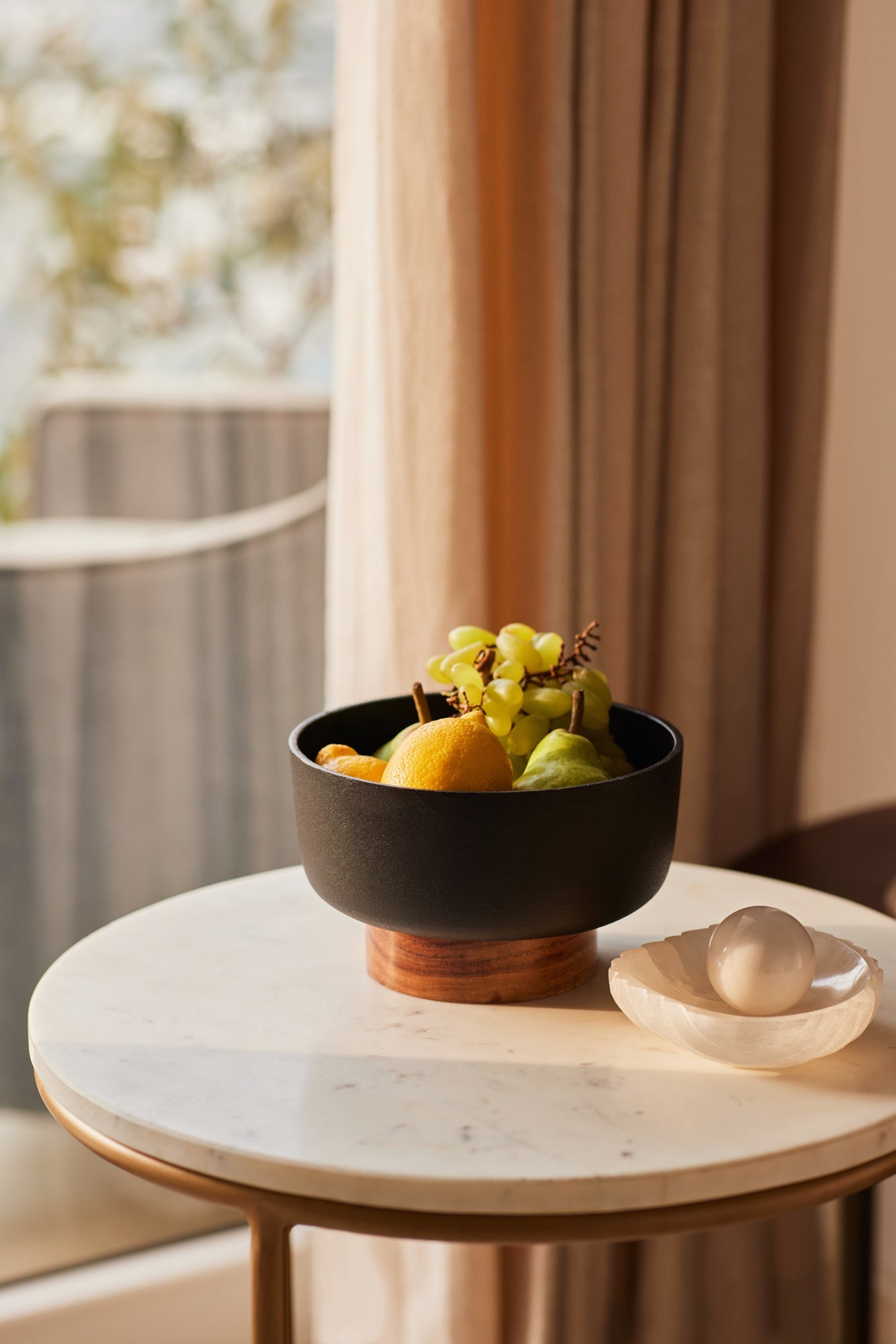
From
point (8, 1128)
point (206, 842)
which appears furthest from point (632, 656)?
Result: point (8, 1128)

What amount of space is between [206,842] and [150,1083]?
0.94 m

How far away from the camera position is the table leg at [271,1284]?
29.0 inches

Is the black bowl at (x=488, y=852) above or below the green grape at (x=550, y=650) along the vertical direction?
below

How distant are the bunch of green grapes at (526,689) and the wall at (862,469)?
2.93 feet

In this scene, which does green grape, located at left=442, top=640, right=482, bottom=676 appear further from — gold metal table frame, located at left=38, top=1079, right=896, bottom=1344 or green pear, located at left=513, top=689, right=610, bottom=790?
gold metal table frame, located at left=38, top=1079, right=896, bottom=1344

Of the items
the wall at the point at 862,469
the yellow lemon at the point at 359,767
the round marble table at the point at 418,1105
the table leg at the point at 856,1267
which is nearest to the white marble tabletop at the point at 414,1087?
the round marble table at the point at 418,1105

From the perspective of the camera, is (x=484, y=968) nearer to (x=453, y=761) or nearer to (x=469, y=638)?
(x=453, y=761)

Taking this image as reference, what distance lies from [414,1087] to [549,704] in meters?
0.31

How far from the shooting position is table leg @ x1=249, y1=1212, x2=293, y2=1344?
2.41 ft

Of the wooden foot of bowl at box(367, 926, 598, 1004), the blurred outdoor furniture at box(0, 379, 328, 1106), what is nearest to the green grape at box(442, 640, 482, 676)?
the wooden foot of bowl at box(367, 926, 598, 1004)

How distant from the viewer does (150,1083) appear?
0.78 m

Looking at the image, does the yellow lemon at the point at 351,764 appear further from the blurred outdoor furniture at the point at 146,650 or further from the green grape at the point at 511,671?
the blurred outdoor furniture at the point at 146,650

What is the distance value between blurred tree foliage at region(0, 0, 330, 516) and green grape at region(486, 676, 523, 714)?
32.3 inches

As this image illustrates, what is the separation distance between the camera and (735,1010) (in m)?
0.83
